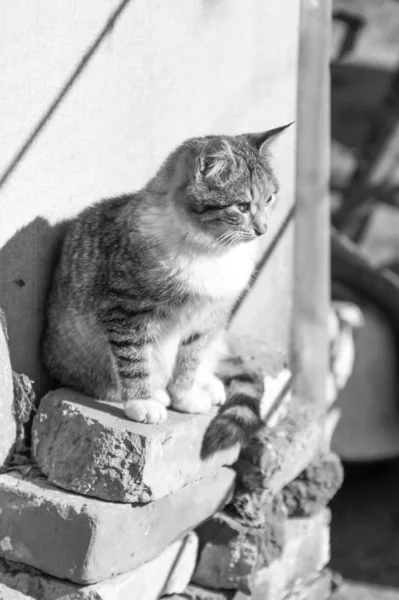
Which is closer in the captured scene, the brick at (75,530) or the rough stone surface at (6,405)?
the brick at (75,530)

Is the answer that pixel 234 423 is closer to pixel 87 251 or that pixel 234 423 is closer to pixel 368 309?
pixel 87 251

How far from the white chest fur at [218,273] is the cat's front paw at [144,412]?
1.22ft

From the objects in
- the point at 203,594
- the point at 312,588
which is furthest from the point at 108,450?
the point at 312,588

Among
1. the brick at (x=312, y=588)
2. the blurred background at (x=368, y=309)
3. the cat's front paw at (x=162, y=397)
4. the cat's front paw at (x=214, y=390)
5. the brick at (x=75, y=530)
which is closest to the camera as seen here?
the brick at (x=75, y=530)

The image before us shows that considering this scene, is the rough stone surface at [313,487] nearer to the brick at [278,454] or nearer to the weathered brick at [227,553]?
the brick at [278,454]

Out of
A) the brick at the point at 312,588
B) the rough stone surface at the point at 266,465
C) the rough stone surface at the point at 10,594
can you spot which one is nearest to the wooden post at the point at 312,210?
the rough stone surface at the point at 266,465

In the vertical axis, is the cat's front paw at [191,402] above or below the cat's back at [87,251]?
below

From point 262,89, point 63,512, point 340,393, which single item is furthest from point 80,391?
point 340,393

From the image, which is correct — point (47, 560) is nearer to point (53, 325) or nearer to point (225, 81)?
point (53, 325)

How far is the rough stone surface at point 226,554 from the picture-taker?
2852 mm

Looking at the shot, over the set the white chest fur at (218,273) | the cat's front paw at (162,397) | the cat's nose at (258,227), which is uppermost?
the cat's nose at (258,227)

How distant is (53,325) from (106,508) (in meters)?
0.62

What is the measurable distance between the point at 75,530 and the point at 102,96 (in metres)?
1.32

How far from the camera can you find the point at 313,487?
10.9 feet
